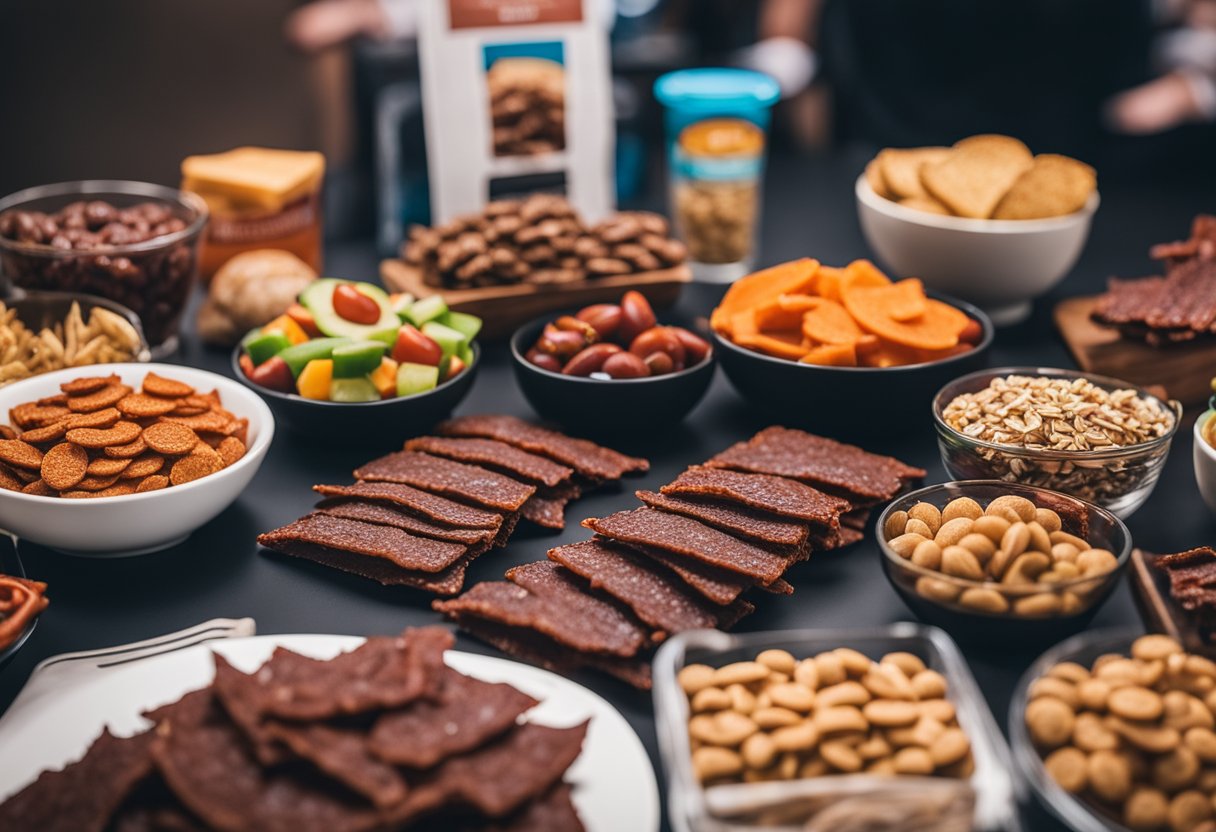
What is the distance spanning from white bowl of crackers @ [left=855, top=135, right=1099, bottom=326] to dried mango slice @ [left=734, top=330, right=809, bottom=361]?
52cm

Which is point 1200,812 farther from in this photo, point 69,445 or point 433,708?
point 69,445

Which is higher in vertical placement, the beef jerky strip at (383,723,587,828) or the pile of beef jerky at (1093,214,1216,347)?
the pile of beef jerky at (1093,214,1216,347)

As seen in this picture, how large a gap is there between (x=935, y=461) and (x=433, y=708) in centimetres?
108

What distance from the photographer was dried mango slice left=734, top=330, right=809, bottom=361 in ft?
6.47

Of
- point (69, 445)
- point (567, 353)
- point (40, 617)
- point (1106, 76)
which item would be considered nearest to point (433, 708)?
point (40, 617)

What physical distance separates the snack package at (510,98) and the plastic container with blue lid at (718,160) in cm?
21

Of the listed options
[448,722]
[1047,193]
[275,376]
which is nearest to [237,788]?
[448,722]

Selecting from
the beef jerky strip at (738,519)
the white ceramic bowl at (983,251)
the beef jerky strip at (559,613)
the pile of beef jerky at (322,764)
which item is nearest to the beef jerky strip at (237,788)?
the pile of beef jerky at (322,764)

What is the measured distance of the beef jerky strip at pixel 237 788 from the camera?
3.47ft

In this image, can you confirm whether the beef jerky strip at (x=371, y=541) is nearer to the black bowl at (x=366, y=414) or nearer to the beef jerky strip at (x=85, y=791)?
the black bowl at (x=366, y=414)

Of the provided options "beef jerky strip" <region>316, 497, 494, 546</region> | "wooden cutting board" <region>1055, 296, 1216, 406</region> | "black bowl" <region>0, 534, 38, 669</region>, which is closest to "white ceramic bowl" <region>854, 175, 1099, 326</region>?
"wooden cutting board" <region>1055, 296, 1216, 406</region>

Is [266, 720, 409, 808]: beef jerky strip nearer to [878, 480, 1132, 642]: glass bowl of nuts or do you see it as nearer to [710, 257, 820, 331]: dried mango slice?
[878, 480, 1132, 642]: glass bowl of nuts

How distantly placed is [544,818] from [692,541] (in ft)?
1.72

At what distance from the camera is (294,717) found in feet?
3.66
